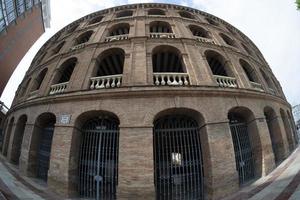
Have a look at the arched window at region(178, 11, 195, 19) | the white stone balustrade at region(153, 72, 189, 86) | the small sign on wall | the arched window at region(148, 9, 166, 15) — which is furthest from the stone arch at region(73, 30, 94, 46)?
the white stone balustrade at region(153, 72, 189, 86)

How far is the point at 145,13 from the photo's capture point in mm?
15141

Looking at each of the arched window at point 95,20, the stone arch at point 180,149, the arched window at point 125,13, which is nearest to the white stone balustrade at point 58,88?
the stone arch at point 180,149

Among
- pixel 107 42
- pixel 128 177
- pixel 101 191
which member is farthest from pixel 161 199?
pixel 107 42

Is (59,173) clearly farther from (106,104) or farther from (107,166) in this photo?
(106,104)

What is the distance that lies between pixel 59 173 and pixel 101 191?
201 centimetres

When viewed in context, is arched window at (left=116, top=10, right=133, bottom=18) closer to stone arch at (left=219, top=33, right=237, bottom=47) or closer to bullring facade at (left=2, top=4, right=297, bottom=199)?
bullring facade at (left=2, top=4, right=297, bottom=199)

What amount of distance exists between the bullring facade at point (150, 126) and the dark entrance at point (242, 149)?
50 mm

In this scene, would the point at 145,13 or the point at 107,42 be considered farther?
the point at 145,13

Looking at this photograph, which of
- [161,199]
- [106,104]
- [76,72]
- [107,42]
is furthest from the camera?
[107,42]

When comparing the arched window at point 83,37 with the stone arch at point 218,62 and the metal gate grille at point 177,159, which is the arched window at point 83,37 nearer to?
A: the stone arch at point 218,62

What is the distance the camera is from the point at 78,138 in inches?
390

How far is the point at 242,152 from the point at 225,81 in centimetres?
374

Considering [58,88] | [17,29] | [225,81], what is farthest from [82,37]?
[17,29]

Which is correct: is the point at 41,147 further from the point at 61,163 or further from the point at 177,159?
the point at 177,159
